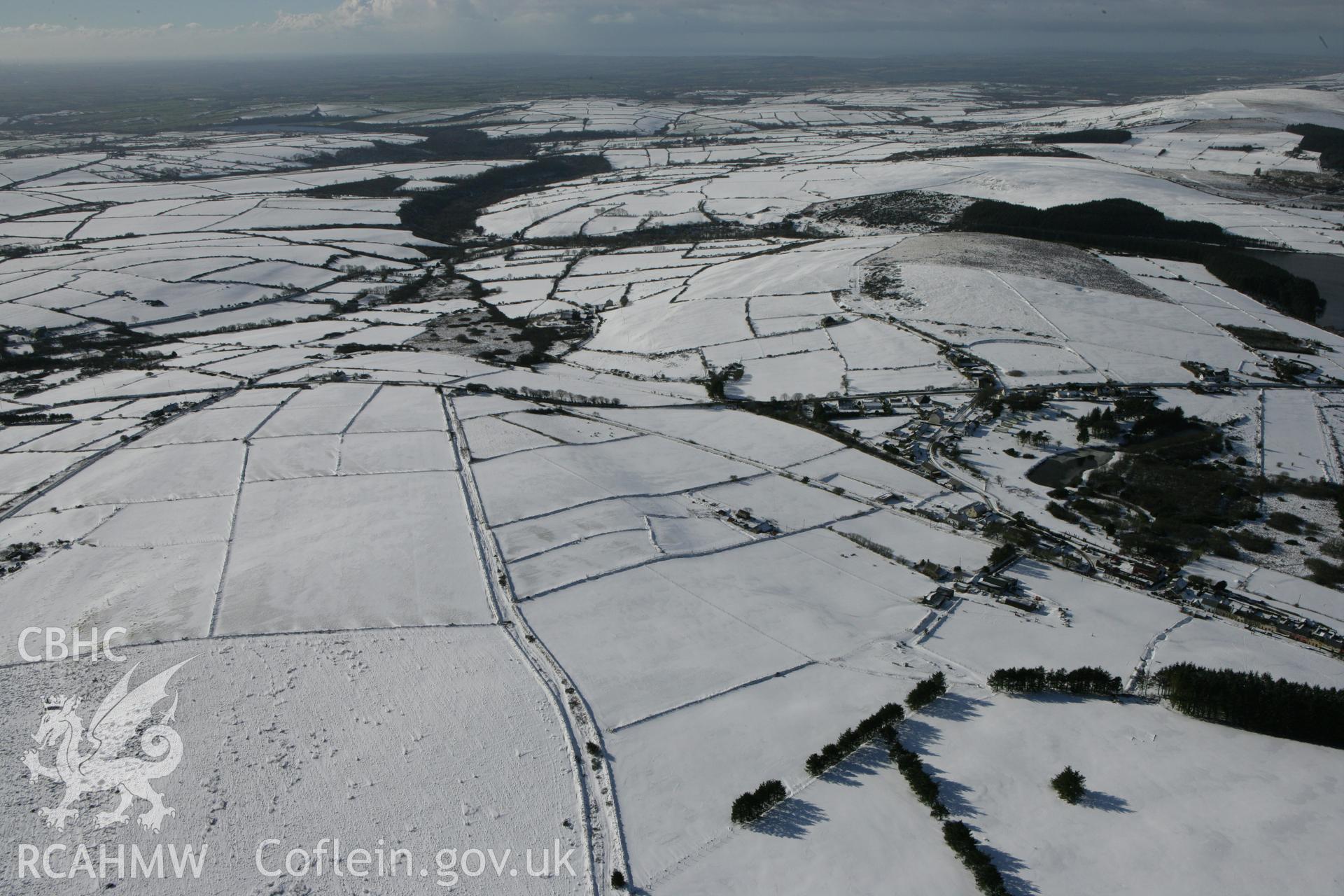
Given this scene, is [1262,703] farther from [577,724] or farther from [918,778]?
[577,724]

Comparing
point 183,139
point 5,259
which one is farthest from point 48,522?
point 183,139

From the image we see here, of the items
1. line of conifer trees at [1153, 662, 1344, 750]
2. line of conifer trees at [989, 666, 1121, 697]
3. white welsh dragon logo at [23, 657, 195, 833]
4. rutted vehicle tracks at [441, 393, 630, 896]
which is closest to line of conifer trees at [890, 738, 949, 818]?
line of conifer trees at [989, 666, 1121, 697]

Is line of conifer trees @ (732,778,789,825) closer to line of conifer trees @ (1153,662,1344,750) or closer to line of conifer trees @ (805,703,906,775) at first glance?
line of conifer trees @ (805,703,906,775)

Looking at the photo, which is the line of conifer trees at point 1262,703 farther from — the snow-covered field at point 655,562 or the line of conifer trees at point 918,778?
the line of conifer trees at point 918,778

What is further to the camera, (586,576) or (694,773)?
(586,576)

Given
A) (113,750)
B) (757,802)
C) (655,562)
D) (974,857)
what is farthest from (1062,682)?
(113,750)

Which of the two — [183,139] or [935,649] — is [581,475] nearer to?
[935,649]
